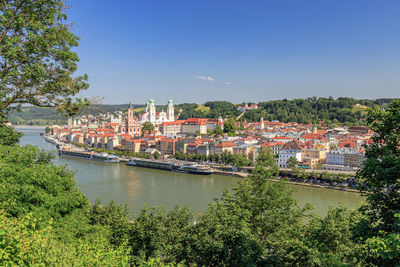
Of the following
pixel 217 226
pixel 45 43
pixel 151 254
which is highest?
pixel 45 43

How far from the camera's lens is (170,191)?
14.9 meters

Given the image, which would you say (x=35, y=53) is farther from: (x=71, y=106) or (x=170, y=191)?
(x=170, y=191)

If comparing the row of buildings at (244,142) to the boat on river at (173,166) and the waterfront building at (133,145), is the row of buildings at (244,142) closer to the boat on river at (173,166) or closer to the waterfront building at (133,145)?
the waterfront building at (133,145)

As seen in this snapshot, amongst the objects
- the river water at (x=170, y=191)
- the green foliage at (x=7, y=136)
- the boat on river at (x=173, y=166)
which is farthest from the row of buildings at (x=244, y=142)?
the green foliage at (x=7, y=136)

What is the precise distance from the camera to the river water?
492 inches

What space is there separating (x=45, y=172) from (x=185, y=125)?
41.2 metres

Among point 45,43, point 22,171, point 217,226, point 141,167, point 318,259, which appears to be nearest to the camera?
point 45,43

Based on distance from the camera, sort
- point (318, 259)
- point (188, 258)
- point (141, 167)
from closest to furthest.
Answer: point (318, 259)
point (188, 258)
point (141, 167)

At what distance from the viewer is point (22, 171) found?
3668 millimetres

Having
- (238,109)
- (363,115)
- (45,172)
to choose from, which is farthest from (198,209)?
(238,109)

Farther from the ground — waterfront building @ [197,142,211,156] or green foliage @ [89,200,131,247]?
green foliage @ [89,200,131,247]

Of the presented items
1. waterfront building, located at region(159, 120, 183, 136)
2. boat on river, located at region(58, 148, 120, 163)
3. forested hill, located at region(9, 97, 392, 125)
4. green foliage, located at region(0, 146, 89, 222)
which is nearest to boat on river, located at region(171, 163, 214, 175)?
boat on river, located at region(58, 148, 120, 163)

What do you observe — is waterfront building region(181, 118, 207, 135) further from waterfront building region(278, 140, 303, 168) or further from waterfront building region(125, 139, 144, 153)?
waterfront building region(278, 140, 303, 168)

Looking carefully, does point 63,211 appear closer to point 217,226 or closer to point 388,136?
point 217,226
